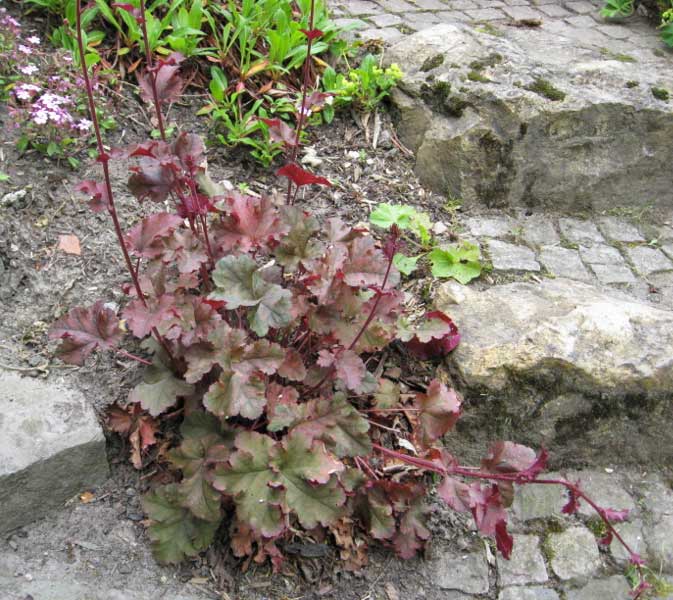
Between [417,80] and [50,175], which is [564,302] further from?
[50,175]

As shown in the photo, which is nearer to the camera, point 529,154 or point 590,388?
point 590,388

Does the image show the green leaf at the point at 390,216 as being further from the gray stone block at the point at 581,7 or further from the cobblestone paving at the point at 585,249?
the gray stone block at the point at 581,7

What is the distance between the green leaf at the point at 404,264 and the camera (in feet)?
10.5

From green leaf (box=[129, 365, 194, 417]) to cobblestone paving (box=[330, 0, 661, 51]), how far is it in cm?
296

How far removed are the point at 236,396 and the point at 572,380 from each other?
1.37 metres

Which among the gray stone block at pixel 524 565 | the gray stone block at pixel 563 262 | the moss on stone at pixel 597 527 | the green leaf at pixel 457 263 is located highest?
the green leaf at pixel 457 263

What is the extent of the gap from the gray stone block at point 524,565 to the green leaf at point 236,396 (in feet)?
3.65

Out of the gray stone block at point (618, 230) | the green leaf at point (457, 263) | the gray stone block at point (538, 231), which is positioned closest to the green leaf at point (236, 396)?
the green leaf at point (457, 263)

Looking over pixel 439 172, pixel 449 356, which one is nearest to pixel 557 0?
pixel 439 172

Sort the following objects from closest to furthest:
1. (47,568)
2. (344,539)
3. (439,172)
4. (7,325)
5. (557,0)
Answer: (47,568) < (344,539) < (7,325) < (439,172) < (557,0)

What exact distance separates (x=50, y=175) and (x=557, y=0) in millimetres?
4246

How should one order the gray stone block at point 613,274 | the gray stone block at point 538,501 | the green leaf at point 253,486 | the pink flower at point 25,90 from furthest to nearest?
the gray stone block at point 613,274
the pink flower at point 25,90
the gray stone block at point 538,501
the green leaf at point 253,486

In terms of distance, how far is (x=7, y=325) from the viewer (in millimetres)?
2686

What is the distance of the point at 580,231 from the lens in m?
3.76
